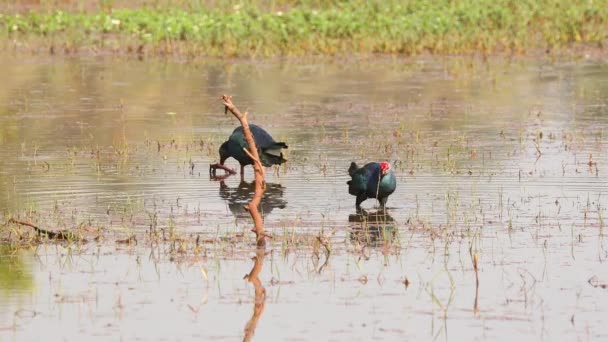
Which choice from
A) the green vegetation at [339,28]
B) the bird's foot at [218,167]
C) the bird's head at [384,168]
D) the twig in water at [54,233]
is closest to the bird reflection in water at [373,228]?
the bird's head at [384,168]

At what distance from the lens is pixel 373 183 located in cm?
1147

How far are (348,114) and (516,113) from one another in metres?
2.17

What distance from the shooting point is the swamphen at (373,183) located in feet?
37.6

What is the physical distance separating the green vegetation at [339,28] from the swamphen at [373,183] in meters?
13.5

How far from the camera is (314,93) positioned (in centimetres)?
2062

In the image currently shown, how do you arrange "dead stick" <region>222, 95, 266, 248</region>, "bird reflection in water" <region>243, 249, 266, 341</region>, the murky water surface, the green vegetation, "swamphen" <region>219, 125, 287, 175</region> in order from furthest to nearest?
the green vegetation < "swamphen" <region>219, 125, 287, 175</region> < "dead stick" <region>222, 95, 266, 248</region> < the murky water surface < "bird reflection in water" <region>243, 249, 266, 341</region>

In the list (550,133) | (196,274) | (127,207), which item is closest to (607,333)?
(196,274)

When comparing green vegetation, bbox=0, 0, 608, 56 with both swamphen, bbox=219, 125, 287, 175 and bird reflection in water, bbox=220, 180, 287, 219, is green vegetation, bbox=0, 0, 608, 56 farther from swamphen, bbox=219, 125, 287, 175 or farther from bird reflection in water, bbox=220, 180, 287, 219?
bird reflection in water, bbox=220, 180, 287, 219

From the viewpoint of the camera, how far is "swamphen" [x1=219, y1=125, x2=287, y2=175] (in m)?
13.3

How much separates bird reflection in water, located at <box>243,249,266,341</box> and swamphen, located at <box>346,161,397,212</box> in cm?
207

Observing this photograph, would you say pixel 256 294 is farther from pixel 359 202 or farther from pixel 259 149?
pixel 259 149

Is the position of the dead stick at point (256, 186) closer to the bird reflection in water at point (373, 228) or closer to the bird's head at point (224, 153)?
the bird reflection in water at point (373, 228)

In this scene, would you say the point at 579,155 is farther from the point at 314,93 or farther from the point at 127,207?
the point at 314,93

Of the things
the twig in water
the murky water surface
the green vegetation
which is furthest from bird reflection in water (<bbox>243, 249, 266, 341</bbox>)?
the green vegetation
